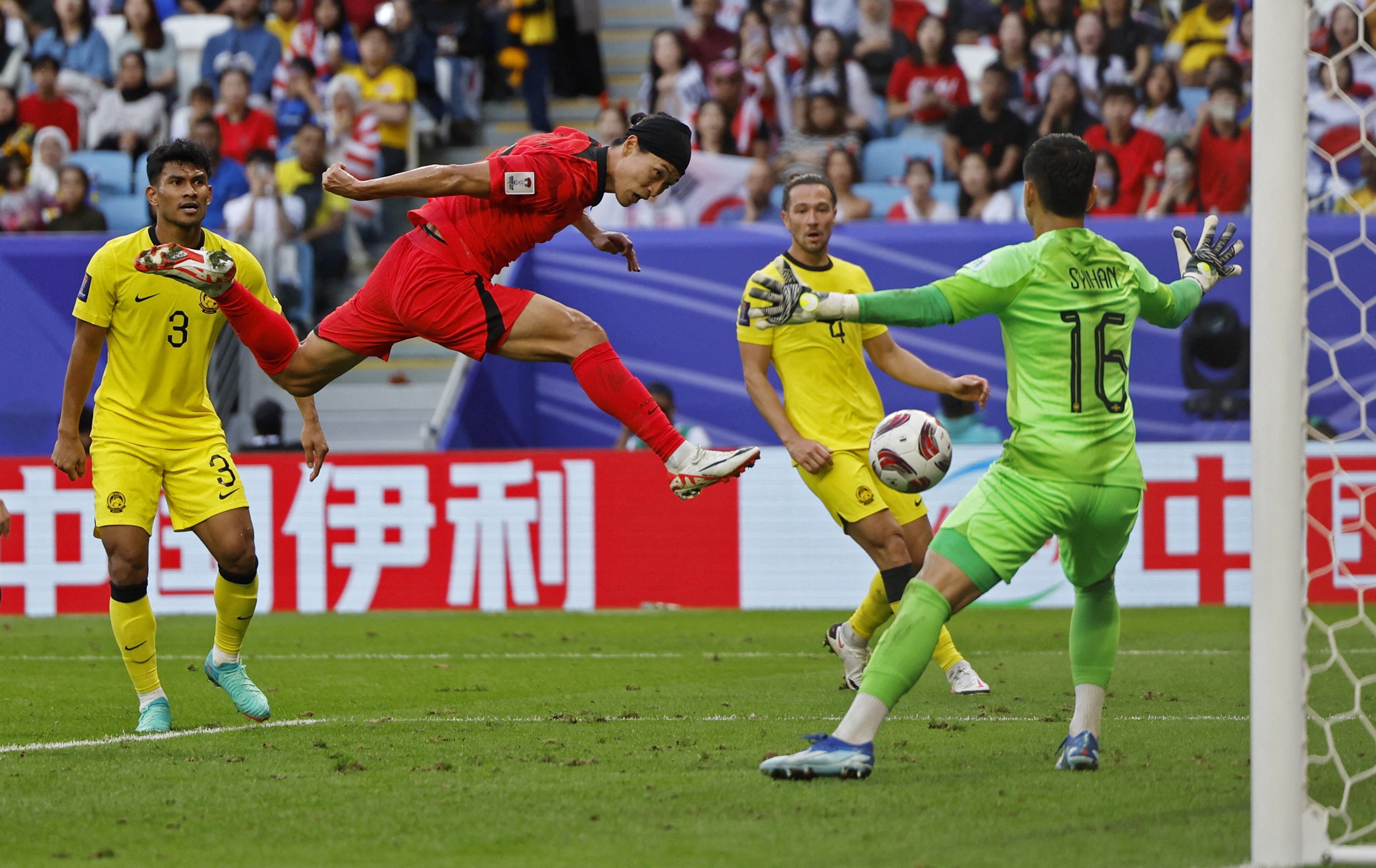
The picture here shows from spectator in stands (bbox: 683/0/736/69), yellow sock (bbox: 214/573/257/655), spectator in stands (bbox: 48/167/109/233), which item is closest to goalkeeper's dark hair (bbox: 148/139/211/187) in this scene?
yellow sock (bbox: 214/573/257/655)

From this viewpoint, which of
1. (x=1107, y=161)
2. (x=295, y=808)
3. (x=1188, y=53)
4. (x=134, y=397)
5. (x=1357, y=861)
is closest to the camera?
(x=1357, y=861)

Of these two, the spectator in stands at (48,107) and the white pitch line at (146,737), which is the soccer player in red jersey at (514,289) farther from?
the spectator in stands at (48,107)

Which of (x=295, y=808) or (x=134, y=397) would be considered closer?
(x=295, y=808)

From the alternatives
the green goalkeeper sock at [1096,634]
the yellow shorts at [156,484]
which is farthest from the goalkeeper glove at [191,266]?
the green goalkeeper sock at [1096,634]

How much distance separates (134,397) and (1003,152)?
35.3ft

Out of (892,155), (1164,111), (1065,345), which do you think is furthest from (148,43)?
(1065,345)

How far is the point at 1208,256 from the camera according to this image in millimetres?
5559

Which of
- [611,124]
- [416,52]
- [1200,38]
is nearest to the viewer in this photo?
[611,124]

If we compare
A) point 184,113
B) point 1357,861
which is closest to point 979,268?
point 1357,861

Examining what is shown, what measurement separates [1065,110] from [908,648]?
11.7m

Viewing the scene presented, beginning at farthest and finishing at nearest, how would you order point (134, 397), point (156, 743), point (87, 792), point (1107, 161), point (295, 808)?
point (1107, 161)
point (134, 397)
point (156, 743)
point (87, 792)
point (295, 808)

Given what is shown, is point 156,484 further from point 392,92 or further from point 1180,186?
point 1180,186

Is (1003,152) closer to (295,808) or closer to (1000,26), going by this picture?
(1000,26)

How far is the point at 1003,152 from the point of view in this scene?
1548cm
